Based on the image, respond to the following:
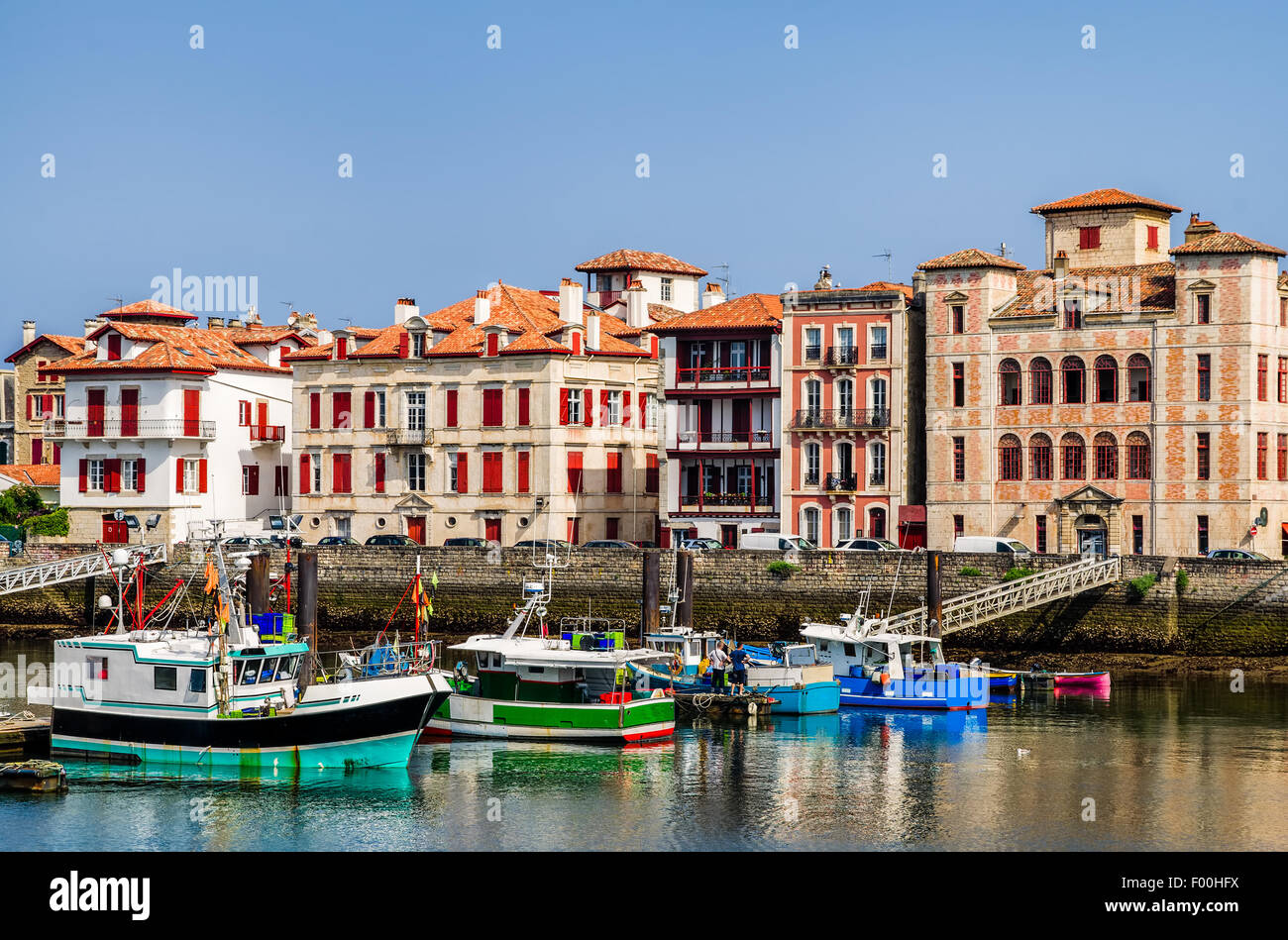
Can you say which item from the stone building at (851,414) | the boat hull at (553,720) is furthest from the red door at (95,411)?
the boat hull at (553,720)

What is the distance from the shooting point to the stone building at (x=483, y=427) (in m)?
84.1

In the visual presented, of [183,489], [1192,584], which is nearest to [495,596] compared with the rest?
[183,489]

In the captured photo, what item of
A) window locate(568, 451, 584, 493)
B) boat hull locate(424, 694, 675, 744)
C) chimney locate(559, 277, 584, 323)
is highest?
chimney locate(559, 277, 584, 323)

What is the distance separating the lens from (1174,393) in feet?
242

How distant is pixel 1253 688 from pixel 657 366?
35.7 m

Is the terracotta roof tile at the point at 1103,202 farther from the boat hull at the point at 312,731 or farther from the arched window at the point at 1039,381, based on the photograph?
the boat hull at the point at 312,731

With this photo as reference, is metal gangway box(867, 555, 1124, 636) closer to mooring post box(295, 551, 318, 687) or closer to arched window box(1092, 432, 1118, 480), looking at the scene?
arched window box(1092, 432, 1118, 480)

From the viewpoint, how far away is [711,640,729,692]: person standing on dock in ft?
187

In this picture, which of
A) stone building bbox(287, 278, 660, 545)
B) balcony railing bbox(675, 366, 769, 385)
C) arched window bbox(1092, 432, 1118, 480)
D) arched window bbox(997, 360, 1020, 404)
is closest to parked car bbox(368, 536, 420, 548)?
stone building bbox(287, 278, 660, 545)

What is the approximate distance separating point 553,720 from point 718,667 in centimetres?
801

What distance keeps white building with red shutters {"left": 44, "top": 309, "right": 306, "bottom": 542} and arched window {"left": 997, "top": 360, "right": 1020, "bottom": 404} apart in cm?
3459

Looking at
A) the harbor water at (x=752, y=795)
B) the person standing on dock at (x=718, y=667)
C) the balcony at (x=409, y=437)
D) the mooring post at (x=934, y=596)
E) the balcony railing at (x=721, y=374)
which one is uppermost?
the balcony railing at (x=721, y=374)

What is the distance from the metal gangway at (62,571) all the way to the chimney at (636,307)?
2612 cm
